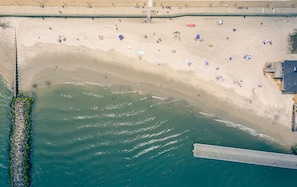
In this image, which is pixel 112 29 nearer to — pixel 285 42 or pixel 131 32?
pixel 131 32

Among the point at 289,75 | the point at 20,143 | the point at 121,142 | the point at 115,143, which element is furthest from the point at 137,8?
the point at 20,143

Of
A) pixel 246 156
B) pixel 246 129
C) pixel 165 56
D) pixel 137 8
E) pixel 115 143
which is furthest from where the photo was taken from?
pixel 246 129

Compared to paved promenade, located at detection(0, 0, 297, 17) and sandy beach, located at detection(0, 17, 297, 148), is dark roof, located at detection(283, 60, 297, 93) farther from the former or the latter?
paved promenade, located at detection(0, 0, 297, 17)

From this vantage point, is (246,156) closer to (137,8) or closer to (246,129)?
(246,129)

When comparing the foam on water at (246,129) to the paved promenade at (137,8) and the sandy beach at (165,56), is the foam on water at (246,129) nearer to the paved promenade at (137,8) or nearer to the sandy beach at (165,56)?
the sandy beach at (165,56)

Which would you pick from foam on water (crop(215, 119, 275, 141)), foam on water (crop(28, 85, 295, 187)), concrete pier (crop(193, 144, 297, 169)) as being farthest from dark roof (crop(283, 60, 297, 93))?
concrete pier (crop(193, 144, 297, 169))

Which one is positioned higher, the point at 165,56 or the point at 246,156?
the point at 165,56
